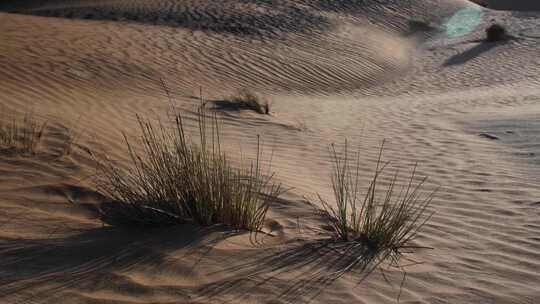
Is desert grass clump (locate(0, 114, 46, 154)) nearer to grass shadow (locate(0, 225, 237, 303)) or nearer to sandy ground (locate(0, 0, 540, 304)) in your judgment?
sandy ground (locate(0, 0, 540, 304))

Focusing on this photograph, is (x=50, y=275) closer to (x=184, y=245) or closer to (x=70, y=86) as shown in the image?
(x=184, y=245)

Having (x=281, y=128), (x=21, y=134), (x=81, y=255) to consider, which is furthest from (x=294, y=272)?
(x=281, y=128)

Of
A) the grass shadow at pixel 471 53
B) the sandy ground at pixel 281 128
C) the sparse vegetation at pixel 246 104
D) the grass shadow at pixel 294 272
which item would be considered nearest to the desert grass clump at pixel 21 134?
the sandy ground at pixel 281 128

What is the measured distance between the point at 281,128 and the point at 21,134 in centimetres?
386

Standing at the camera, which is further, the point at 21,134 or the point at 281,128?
the point at 281,128

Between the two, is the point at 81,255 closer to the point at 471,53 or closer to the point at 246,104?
the point at 246,104

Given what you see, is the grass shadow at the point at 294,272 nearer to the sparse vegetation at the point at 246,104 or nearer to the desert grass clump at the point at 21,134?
the desert grass clump at the point at 21,134

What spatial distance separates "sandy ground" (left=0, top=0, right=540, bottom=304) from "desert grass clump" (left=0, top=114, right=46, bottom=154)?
0.37ft

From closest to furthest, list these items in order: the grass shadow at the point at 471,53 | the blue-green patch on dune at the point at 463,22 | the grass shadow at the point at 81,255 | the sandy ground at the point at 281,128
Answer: the grass shadow at the point at 81,255 < the sandy ground at the point at 281,128 < the grass shadow at the point at 471,53 < the blue-green patch on dune at the point at 463,22

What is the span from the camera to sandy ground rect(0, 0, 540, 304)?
11.8 ft

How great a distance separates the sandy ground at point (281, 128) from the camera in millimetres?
3594

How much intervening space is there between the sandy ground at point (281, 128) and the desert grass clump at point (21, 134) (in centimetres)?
11

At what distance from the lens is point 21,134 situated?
602 cm

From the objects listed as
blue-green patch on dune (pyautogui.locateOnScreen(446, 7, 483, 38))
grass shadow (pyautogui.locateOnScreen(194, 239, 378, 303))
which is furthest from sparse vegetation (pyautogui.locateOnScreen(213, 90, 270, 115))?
blue-green patch on dune (pyautogui.locateOnScreen(446, 7, 483, 38))
